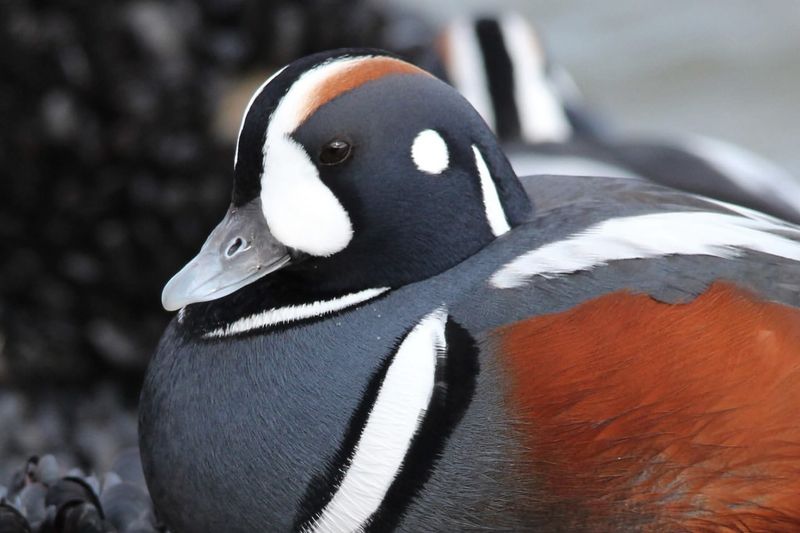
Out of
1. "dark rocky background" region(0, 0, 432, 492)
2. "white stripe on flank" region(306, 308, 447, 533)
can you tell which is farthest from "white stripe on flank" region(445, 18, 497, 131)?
"white stripe on flank" region(306, 308, 447, 533)

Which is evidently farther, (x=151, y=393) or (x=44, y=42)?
(x=44, y=42)

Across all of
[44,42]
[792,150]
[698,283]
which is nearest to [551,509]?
[698,283]

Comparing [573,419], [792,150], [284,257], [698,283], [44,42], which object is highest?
[44,42]

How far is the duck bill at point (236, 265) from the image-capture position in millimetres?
2912

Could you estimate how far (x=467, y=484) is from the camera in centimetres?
271

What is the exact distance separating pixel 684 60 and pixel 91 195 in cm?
522

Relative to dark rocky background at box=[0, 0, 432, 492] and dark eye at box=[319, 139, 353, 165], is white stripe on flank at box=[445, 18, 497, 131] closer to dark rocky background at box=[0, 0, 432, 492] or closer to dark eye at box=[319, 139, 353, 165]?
dark rocky background at box=[0, 0, 432, 492]

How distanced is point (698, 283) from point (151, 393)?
3.94ft

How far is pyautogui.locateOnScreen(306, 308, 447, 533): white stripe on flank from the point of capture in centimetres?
274

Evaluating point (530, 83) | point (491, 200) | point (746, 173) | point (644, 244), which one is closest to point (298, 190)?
point (491, 200)

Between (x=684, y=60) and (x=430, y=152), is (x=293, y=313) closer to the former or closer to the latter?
(x=430, y=152)

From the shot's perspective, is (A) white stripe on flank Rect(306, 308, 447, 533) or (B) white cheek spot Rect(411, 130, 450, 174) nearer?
(A) white stripe on flank Rect(306, 308, 447, 533)

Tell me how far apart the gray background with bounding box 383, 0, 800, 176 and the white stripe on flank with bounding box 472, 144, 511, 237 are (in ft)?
18.9

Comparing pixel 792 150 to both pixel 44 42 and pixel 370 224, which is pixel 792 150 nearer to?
pixel 44 42
